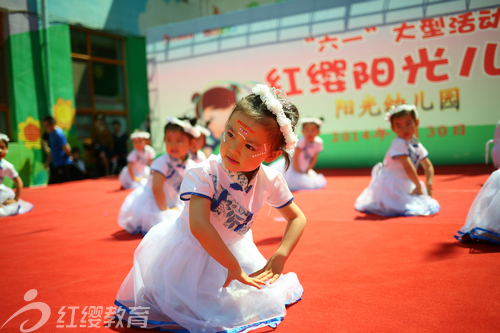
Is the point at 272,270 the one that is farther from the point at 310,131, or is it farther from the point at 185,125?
the point at 310,131

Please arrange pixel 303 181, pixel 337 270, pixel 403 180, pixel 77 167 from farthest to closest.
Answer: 1. pixel 77 167
2. pixel 303 181
3. pixel 403 180
4. pixel 337 270

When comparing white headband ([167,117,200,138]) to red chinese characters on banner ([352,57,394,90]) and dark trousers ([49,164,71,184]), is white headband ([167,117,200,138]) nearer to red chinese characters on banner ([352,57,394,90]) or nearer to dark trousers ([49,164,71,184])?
dark trousers ([49,164,71,184])

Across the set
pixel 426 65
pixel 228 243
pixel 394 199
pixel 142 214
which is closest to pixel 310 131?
pixel 394 199

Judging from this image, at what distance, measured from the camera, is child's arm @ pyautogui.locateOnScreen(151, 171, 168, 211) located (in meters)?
3.82

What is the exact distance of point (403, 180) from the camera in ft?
14.4

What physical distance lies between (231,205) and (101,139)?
32.1 feet

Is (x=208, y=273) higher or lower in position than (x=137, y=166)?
higher

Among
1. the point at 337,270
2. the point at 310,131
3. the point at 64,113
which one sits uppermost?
the point at 64,113

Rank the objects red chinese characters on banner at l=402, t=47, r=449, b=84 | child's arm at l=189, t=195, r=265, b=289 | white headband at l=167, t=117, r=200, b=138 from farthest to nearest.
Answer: red chinese characters on banner at l=402, t=47, r=449, b=84 → white headband at l=167, t=117, r=200, b=138 → child's arm at l=189, t=195, r=265, b=289

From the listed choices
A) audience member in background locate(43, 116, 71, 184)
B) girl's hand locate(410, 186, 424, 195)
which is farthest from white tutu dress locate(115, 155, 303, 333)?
audience member in background locate(43, 116, 71, 184)

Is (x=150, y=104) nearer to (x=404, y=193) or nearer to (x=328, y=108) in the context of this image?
(x=328, y=108)

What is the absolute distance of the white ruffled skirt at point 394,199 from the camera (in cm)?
417

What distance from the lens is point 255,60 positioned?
33.8 ft

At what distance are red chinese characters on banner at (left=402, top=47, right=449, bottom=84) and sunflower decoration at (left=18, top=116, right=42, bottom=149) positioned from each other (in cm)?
894
